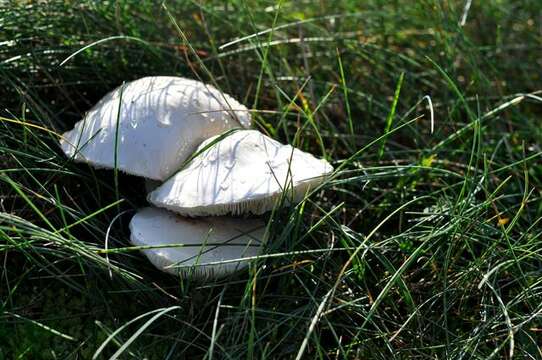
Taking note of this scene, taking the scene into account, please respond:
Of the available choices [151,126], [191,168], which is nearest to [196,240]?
[191,168]

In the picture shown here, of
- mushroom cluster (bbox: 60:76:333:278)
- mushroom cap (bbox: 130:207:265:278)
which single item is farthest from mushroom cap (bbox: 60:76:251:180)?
mushroom cap (bbox: 130:207:265:278)

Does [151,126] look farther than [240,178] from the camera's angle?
Yes

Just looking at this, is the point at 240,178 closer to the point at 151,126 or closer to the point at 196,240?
the point at 196,240

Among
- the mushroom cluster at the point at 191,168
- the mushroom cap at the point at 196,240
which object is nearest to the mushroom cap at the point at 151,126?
the mushroom cluster at the point at 191,168

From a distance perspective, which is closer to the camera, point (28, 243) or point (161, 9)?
point (28, 243)

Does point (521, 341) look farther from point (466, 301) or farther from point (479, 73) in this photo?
point (479, 73)

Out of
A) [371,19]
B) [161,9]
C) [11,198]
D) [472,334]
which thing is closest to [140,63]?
[161,9]
